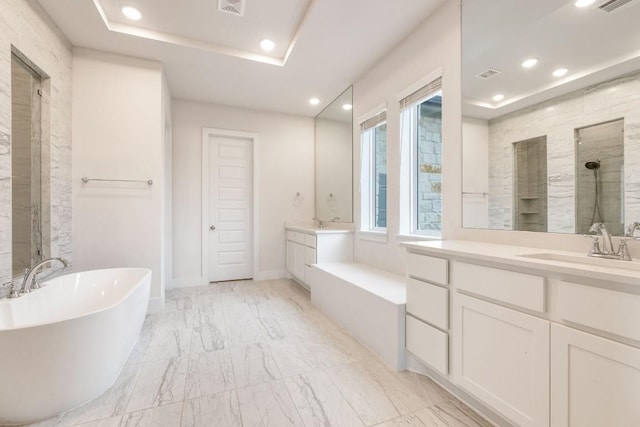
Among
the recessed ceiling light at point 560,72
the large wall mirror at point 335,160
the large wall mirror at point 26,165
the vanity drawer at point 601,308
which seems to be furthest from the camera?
the large wall mirror at point 335,160

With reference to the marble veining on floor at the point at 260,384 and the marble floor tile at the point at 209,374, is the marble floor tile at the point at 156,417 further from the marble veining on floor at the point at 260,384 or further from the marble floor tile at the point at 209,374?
the marble floor tile at the point at 209,374

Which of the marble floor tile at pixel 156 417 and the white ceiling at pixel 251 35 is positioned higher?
the white ceiling at pixel 251 35


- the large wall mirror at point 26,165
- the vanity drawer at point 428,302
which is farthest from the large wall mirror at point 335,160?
the large wall mirror at point 26,165

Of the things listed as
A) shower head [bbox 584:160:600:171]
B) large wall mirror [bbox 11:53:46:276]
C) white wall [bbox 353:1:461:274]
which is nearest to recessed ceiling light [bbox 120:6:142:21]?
large wall mirror [bbox 11:53:46:276]

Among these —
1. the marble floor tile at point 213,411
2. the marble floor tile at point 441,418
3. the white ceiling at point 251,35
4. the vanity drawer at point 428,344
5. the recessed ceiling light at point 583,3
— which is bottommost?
the marble floor tile at point 213,411

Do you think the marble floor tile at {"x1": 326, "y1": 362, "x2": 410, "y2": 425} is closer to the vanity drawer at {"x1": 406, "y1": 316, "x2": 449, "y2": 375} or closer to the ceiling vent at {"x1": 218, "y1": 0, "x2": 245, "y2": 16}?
the vanity drawer at {"x1": 406, "y1": 316, "x2": 449, "y2": 375}

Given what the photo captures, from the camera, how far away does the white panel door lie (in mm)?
4273

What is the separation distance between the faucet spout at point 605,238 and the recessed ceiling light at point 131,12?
3553 millimetres

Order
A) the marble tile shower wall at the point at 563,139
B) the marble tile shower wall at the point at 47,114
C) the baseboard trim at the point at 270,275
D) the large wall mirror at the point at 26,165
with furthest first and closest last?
the baseboard trim at the point at 270,275
the large wall mirror at the point at 26,165
the marble tile shower wall at the point at 47,114
the marble tile shower wall at the point at 563,139

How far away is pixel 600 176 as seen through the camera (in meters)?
1.37

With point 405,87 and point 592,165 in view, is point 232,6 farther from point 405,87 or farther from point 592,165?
point 592,165

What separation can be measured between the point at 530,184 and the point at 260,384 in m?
2.05

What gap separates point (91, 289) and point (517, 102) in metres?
3.42

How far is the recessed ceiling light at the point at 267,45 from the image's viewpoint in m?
2.86
